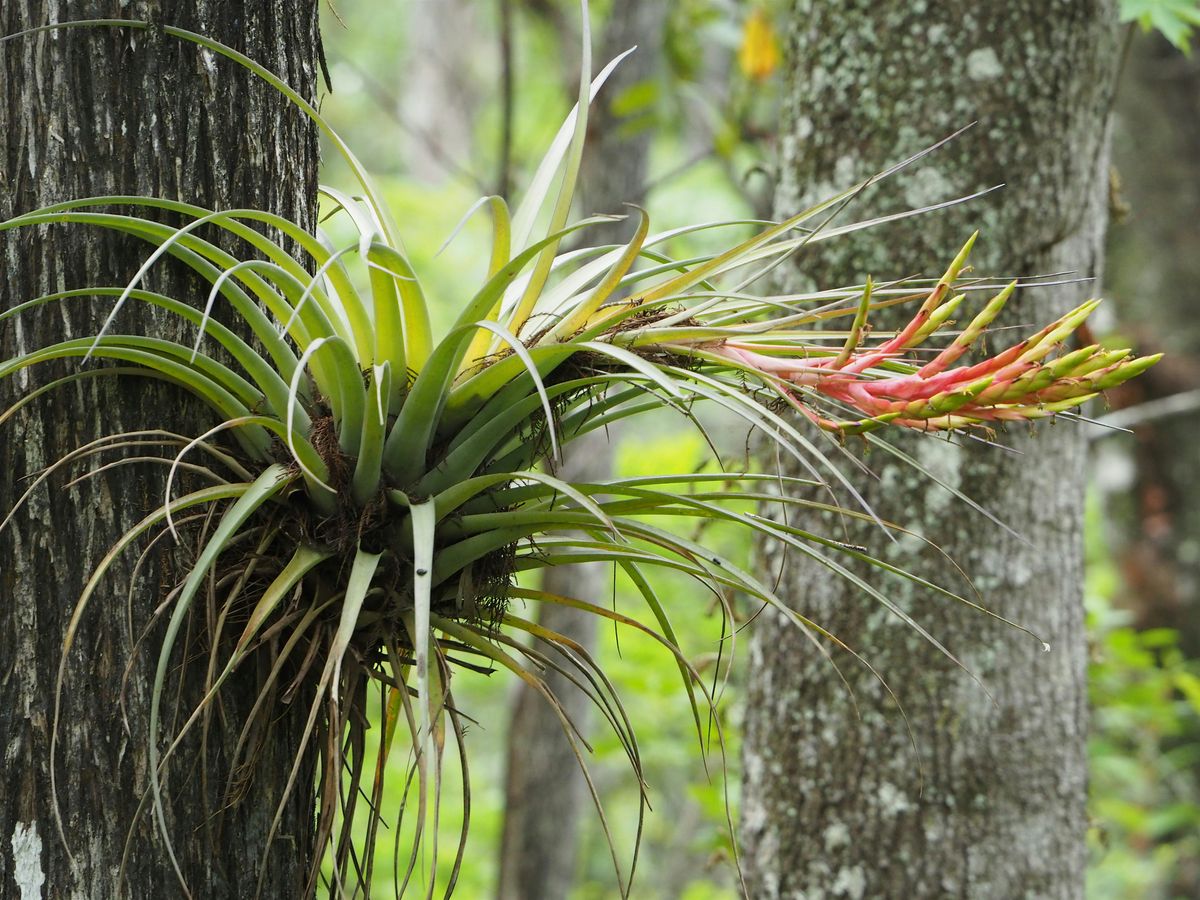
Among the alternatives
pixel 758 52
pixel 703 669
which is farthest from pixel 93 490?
pixel 758 52

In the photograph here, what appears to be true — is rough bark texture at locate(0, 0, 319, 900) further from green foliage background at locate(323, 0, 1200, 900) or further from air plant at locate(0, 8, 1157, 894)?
green foliage background at locate(323, 0, 1200, 900)

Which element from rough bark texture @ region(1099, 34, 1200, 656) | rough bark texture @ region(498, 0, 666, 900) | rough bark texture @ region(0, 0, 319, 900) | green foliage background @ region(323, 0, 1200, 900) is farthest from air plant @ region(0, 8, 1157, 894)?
rough bark texture @ region(1099, 34, 1200, 656)

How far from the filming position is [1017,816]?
2375mm

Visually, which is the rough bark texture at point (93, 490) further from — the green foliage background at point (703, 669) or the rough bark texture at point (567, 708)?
the rough bark texture at point (567, 708)

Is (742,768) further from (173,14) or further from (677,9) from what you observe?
(677,9)

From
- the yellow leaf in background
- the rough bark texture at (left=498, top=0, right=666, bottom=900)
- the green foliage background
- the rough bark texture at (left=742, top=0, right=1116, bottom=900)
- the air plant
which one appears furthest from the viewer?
the rough bark texture at (left=498, top=0, right=666, bottom=900)

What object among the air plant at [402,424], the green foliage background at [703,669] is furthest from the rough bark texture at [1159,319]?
the air plant at [402,424]

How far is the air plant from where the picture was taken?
47.9 inches

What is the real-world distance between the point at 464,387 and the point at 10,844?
0.72 m

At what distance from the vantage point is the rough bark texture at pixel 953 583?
93.4 inches

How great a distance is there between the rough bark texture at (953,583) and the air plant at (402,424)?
44.0 inches

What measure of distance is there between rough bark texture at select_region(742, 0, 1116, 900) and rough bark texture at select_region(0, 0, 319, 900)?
139cm

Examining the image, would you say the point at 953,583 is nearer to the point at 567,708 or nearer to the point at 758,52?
the point at 567,708

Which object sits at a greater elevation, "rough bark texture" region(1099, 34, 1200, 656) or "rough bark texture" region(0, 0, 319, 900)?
"rough bark texture" region(1099, 34, 1200, 656)
